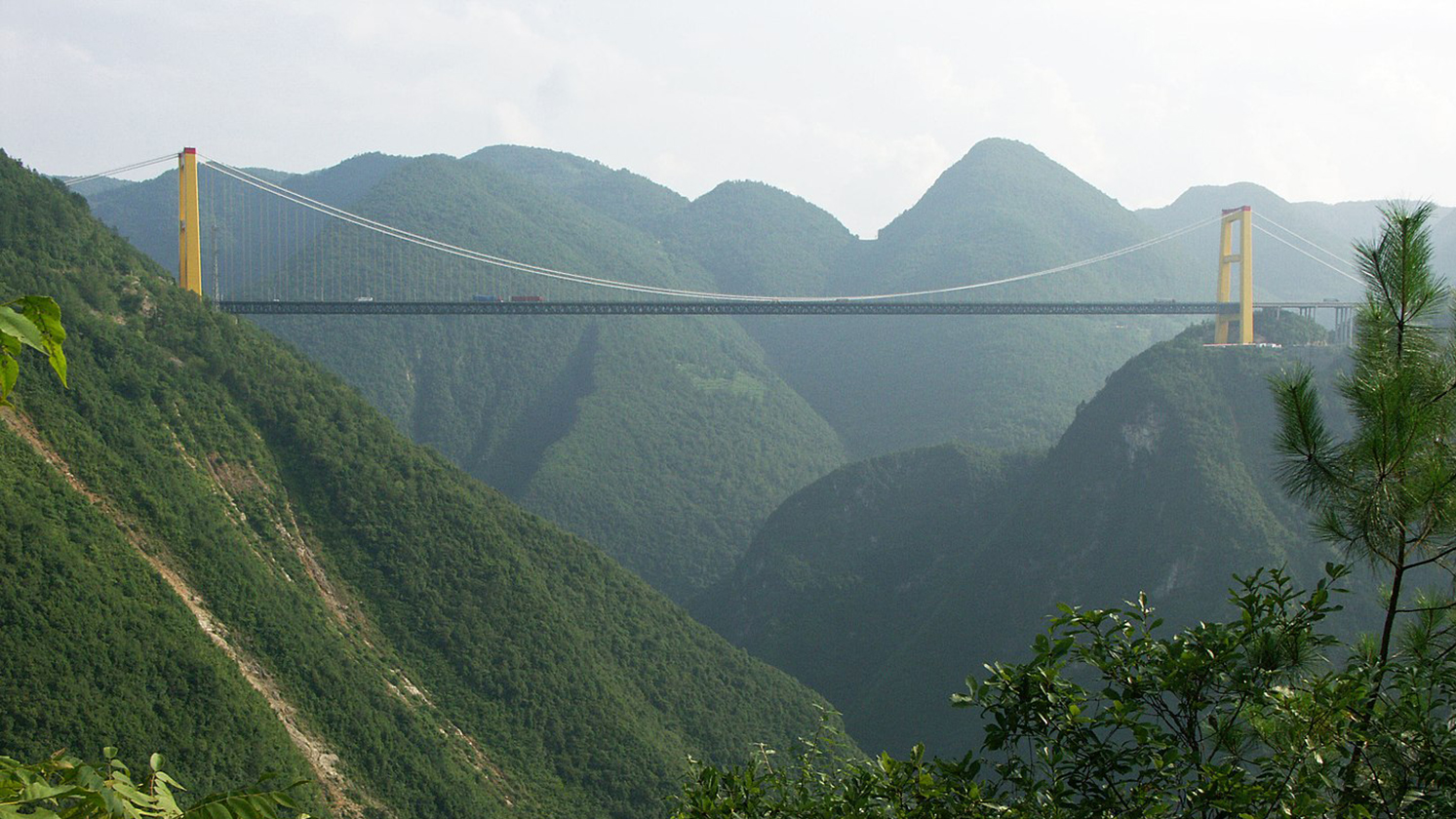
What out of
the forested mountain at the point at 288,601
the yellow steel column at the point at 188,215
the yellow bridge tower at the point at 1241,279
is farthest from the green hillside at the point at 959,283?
the yellow steel column at the point at 188,215

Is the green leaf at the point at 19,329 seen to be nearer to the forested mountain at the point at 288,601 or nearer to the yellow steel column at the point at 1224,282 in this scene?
the forested mountain at the point at 288,601

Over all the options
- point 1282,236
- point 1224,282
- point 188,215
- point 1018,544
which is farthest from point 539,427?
point 1282,236

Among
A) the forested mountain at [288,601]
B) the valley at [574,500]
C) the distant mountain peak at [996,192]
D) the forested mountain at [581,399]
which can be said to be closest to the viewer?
the forested mountain at [288,601]

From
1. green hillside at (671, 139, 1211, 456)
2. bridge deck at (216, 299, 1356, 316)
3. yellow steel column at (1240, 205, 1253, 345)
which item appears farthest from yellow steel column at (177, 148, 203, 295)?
green hillside at (671, 139, 1211, 456)

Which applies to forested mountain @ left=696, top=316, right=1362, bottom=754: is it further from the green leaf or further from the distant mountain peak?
the distant mountain peak

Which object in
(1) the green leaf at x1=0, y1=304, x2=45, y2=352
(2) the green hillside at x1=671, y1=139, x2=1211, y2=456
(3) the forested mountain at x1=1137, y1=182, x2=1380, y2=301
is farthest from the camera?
(3) the forested mountain at x1=1137, y1=182, x2=1380, y2=301
